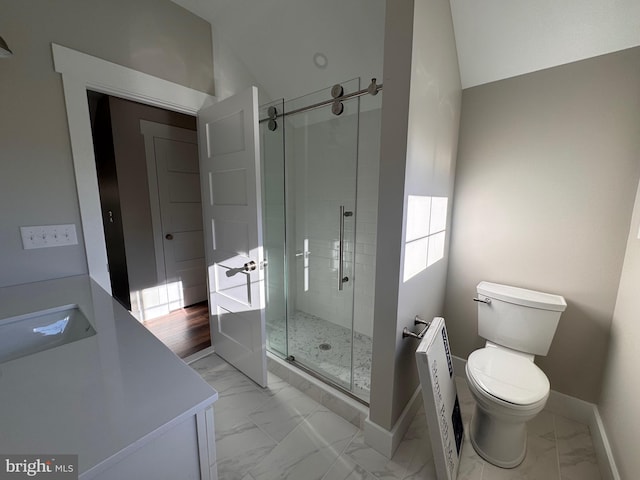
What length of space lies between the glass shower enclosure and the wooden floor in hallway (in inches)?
27.8

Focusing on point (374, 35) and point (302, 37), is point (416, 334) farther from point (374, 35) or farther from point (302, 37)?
point (302, 37)

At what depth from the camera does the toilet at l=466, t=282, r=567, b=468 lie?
1246mm

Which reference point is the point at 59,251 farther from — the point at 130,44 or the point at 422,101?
the point at 422,101

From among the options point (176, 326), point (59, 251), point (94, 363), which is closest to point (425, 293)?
point (94, 363)

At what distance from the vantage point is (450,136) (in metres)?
1.64

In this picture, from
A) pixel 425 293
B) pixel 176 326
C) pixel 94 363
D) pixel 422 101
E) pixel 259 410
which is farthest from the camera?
pixel 176 326

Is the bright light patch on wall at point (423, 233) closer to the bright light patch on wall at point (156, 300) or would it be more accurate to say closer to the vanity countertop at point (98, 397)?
the vanity countertop at point (98, 397)

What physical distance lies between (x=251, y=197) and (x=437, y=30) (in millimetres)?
1272

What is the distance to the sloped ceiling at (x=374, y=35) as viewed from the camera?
126 centimetres

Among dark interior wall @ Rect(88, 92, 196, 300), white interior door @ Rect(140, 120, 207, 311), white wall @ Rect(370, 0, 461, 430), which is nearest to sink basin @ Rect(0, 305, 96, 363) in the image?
white wall @ Rect(370, 0, 461, 430)

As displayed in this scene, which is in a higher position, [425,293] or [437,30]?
→ [437,30]

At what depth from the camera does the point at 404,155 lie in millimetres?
1107

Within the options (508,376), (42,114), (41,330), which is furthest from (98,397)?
(508,376)

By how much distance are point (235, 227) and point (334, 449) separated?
1421 millimetres
